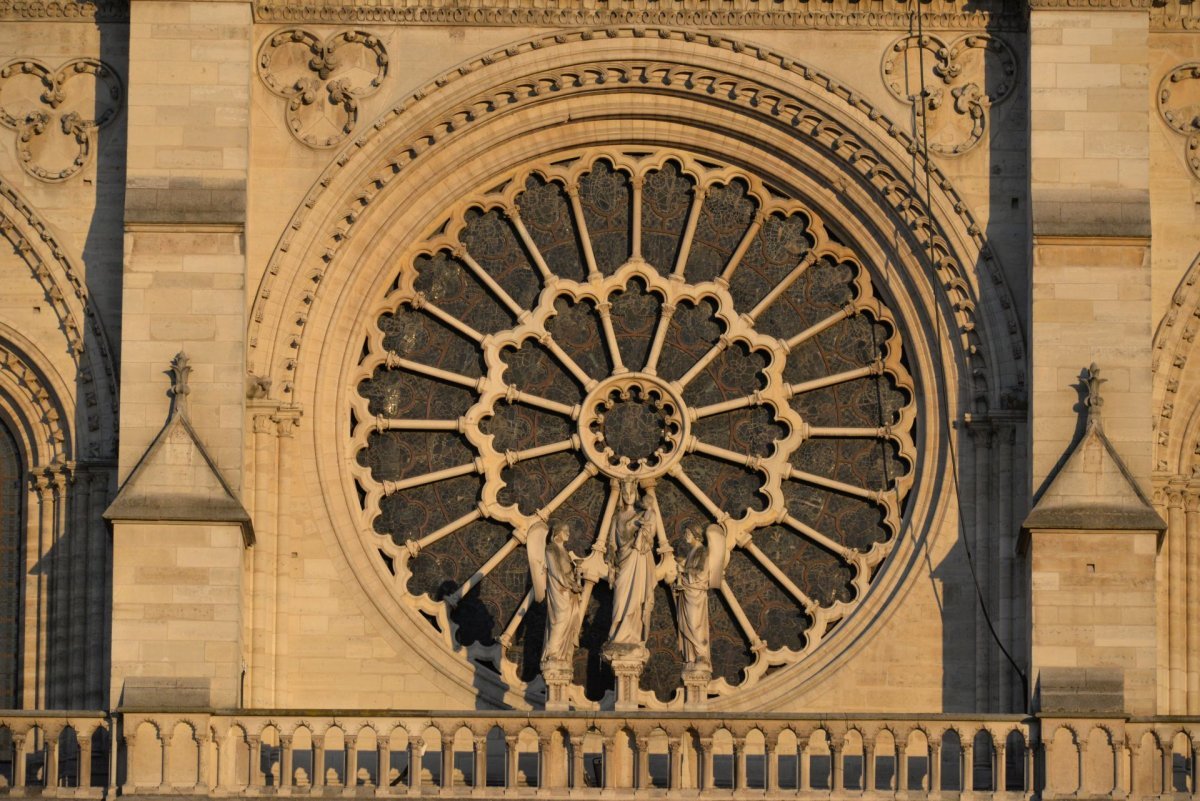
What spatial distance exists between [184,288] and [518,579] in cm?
334

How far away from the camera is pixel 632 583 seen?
29.6m

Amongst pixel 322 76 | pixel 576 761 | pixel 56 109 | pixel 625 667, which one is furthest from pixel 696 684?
pixel 56 109

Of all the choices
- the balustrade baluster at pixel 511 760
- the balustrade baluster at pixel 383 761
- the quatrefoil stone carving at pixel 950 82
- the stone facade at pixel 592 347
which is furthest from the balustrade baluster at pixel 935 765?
the quatrefoil stone carving at pixel 950 82

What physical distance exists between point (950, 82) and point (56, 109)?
266 inches

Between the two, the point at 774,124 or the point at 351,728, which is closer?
the point at 351,728

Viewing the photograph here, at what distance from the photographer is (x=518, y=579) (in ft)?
103

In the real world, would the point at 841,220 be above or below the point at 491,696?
above

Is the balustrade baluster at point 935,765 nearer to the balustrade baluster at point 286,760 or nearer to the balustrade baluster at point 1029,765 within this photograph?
the balustrade baluster at point 1029,765

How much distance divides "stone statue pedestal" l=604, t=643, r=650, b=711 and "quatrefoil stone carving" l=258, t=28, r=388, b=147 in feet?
15.3

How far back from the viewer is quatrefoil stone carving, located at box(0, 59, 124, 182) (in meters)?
31.6

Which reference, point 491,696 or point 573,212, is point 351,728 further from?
point 573,212

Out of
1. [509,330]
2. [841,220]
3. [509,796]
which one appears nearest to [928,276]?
[841,220]

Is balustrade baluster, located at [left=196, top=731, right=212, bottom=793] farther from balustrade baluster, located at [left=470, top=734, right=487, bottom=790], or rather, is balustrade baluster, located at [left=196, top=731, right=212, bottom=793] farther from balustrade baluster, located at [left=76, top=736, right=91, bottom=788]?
balustrade baluster, located at [left=470, top=734, right=487, bottom=790]

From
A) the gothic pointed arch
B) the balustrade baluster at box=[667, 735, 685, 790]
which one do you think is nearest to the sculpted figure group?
the balustrade baluster at box=[667, 735, 685, 790]
